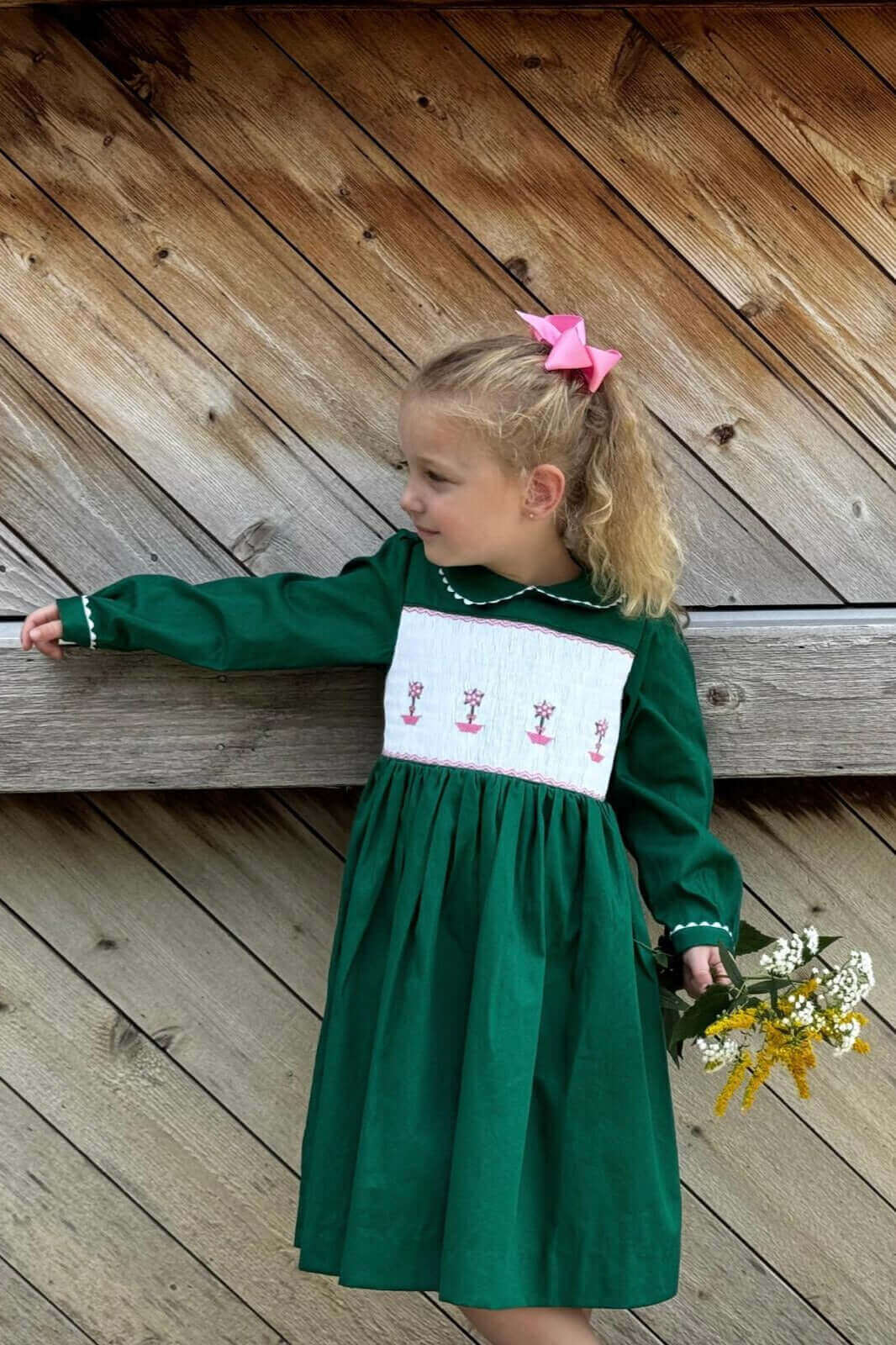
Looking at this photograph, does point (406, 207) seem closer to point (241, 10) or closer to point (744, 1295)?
point (241, 10)

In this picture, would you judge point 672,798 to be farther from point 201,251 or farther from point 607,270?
point 201,251

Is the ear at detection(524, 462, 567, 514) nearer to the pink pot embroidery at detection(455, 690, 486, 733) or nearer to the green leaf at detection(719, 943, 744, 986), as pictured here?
the pink pot embroidery at detection(455, 690, 486, 733)

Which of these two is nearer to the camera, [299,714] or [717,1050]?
[717,1050]

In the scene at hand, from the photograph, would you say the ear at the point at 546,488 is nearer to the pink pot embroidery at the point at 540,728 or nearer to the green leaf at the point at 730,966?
the pink pot embroidery at the point at 540,728

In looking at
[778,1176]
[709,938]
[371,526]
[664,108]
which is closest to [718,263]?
[664,108]

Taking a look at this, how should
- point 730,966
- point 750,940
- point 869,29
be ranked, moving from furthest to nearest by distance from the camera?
point 869,29 < point 750,940 < point 730,966

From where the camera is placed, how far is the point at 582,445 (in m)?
1.70

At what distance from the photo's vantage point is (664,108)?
197cm

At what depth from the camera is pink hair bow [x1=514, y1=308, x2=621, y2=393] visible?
5.44 feet

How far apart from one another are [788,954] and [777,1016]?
0.28 feet

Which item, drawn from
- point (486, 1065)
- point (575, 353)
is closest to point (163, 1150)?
point (486, 1065)

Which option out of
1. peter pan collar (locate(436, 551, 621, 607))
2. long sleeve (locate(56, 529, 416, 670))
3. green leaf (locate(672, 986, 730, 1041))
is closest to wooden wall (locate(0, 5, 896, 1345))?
long sleeve (locate(56, 529, 416, 670))

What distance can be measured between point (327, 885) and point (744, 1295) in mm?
932

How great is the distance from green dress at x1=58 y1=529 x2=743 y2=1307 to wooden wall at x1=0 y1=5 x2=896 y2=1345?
17 centimetres
